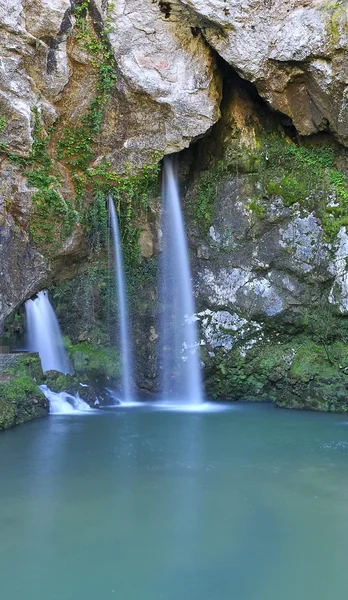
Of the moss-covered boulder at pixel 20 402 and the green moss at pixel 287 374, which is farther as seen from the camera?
the green moss at pixel 287 374

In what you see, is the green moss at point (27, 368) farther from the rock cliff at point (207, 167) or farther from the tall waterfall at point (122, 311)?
the tall waterfall at point (122, 311)

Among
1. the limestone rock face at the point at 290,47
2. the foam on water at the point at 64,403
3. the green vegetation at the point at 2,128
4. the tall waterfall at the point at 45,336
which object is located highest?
the limestone rock face at the point at 290,47

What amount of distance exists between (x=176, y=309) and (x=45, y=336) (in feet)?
9.77

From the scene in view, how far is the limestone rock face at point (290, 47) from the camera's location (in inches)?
463

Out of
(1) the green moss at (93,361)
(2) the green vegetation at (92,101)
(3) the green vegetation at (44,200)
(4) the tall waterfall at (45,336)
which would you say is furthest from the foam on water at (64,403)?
(2) the green vegetation at (92,101)

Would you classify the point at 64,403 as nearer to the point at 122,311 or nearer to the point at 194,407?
the point at 194,407

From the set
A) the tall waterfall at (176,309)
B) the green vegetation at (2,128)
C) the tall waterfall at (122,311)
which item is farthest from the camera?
the tall waterfall at (122,311)

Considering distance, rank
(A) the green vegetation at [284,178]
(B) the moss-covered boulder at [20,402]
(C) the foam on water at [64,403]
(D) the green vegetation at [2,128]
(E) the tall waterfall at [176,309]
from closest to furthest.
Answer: (B) the moss-covered boulder at [20,402] < (C) the foam on water at [64,403] < (D) the green vegetation at [2,128] < (A) the green vegetation at [284,178] < (E) the tall waterfall at [176,309]

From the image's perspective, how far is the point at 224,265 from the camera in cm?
1316

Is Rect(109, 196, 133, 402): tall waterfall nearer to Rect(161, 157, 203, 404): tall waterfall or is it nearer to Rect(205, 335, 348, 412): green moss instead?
Rect(161, 157, 203, 404): tall waterfall

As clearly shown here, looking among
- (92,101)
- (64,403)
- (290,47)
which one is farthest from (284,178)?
(64,403)

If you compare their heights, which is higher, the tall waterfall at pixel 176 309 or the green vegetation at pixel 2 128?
the green vegetation at pixel 2 128

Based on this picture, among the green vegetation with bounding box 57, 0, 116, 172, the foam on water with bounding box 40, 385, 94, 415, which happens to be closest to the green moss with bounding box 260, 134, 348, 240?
the green vegetation with bounding box 57, 0, 116, 172

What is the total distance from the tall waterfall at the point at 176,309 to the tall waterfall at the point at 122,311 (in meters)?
0.79
